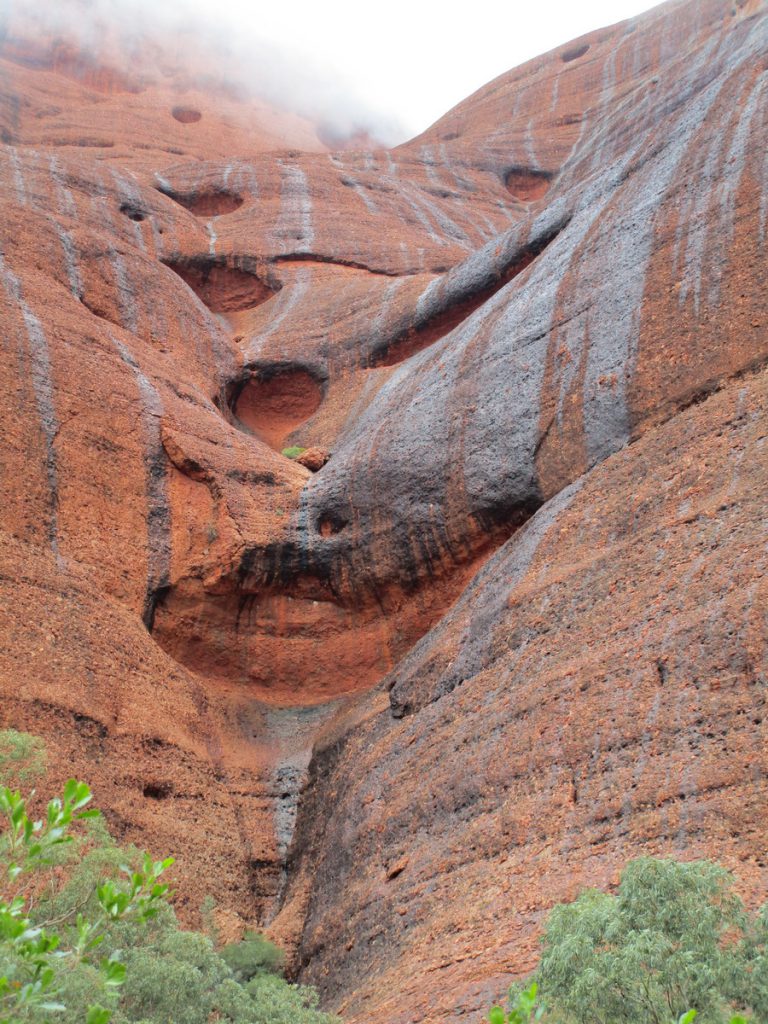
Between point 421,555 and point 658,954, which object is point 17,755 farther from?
point 421,555

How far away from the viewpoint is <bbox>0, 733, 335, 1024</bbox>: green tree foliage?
4.67 metres

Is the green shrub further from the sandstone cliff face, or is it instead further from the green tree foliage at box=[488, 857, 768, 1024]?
the sandstone cliff face

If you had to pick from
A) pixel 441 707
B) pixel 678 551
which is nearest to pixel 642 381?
pixel 678 551

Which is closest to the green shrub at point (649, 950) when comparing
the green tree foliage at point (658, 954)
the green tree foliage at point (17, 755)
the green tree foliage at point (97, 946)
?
the green tree foliage at point (658, 954)

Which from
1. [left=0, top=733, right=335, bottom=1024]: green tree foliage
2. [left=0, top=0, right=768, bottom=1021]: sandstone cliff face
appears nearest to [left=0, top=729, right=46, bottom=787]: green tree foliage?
[left=0, top=733, right=335, bottom=1024]: green tree foliage

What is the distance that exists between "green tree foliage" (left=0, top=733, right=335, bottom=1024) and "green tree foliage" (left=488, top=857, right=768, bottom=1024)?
7.04ft

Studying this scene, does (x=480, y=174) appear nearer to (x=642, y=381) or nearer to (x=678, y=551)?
(x=642, y=381)

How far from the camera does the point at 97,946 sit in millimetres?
6824

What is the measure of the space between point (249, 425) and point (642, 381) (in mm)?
10223

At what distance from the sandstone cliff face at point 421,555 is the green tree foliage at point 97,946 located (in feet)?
4.56

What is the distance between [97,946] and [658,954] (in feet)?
11.8

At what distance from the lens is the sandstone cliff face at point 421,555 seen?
29.1ft

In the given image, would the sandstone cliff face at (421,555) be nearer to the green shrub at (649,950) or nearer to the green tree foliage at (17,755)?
the green shrub at (649,950)

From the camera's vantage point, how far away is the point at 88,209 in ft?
72.1
